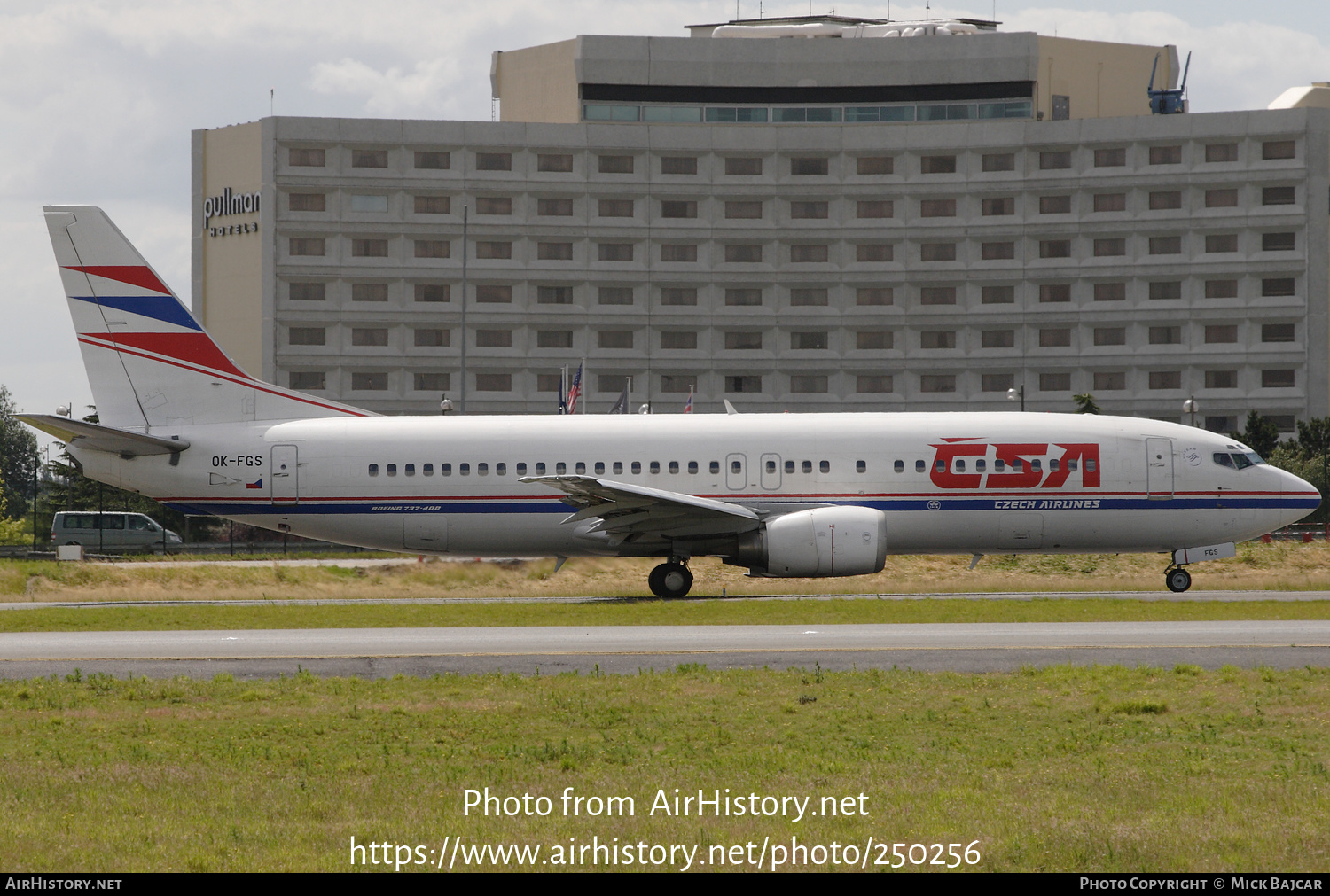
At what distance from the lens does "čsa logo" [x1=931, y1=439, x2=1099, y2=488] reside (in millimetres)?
31391

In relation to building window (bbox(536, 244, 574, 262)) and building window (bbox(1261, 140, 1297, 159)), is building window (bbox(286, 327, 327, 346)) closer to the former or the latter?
building window (bbox(536, 244, 574, 262))

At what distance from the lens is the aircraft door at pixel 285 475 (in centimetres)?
3219

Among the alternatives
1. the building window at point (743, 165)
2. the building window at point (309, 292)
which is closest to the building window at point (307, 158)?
the building window at point (309, 292)

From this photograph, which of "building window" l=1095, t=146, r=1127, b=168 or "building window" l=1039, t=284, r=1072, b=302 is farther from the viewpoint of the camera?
"building window" l=1039, t=284, r=1072, b=302

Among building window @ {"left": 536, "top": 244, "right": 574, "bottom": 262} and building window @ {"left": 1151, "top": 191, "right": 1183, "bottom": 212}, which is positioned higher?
building window @ {"left": 1151, "top": 191, "right": 1183, "bottom": 212}

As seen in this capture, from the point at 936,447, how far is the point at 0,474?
135 m

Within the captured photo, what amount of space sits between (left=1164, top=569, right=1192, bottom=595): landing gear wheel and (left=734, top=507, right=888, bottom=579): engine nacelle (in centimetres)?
753

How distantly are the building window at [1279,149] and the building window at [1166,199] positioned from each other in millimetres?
7113

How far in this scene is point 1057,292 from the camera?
101188 millimetres

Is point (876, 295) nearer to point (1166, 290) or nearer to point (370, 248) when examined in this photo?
point (1166, 290)

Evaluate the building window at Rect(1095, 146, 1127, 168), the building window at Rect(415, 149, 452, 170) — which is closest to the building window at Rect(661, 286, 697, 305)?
the building window at Rect(415, 149, 452, 170)

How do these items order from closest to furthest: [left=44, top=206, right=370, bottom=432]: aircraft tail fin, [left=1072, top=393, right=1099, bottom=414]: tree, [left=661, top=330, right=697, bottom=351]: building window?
1. [left=44, top=206, right=370, bottom=432]: aircraft tail fin
2. [left=1072, top=393, right=1099, bottom=414]: tree
3. [left=661, top=330, right=697, bottom=351]: building window

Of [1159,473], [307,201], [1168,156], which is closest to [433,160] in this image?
[307,201]

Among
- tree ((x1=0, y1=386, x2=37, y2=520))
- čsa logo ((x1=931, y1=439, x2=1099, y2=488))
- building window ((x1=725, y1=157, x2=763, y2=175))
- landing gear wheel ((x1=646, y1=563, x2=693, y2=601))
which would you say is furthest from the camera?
tree ((x1=0, y1=386, x2=37, y2=520))
